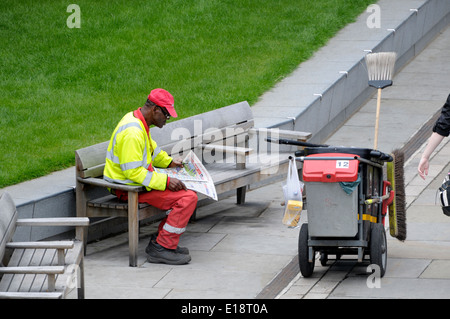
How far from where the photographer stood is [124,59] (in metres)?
13.3

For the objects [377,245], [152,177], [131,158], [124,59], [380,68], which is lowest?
[377,245]

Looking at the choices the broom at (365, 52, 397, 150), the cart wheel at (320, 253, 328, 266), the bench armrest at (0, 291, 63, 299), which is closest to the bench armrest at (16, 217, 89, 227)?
the bench armrest at (0, 291, 63, 299)

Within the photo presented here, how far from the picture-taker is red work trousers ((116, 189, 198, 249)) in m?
8.05

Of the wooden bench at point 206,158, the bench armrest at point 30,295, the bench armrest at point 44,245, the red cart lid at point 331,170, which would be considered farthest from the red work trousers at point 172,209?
the bench armrest at point 30,295

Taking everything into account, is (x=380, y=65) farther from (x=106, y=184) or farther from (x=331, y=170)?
(x=106, y=184)

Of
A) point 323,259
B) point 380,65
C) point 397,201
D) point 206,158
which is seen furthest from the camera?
point 206,158

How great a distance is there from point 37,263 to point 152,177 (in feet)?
5.08

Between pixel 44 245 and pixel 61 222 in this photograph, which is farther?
pixel 61 222

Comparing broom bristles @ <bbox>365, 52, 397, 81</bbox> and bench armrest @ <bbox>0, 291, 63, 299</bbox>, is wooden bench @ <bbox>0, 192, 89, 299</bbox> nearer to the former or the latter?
bench armrest @ <bbox>0, 291, 63, 299</bbox>

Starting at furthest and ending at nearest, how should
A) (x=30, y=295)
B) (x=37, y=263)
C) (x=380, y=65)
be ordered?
(x=380, y=65) → (x=37, y=263) → (x=30, y=295)

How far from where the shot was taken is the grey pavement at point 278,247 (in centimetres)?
740

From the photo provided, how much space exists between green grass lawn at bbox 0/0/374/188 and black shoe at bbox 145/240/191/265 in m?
1.74

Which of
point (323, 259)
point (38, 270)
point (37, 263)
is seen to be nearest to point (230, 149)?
point (323, 259)
